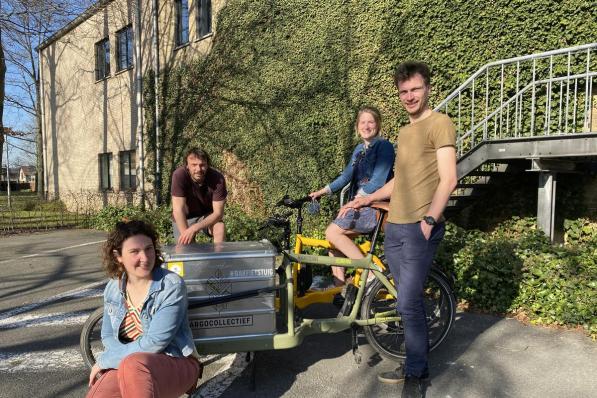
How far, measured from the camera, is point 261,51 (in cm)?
1066

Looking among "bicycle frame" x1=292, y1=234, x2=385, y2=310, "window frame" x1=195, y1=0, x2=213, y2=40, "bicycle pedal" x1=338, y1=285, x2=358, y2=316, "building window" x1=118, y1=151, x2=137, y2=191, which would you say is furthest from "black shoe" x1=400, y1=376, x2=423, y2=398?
"building window" x1=118, y1=151, x2=137, y2=191

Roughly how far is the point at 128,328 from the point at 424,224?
71.1 inches

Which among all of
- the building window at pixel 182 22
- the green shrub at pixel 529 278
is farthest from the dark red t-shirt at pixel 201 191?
the building window at pixel 182 22

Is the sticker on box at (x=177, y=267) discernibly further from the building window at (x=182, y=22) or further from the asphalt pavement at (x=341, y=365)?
the building window at (x=182, y=22)

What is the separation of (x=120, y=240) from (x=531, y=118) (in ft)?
20.2

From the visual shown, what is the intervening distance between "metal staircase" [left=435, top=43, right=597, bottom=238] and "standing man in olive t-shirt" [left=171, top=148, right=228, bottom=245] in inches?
140

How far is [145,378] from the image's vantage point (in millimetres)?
2203

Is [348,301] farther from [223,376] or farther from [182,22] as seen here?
[182,22]

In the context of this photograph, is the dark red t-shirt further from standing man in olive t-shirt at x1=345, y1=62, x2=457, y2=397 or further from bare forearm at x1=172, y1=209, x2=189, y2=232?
standing man in olive t-shirt at x1=345, y1=62, x2=457, y2=397

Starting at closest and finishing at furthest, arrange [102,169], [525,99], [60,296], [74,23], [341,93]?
[60,296] < [525,99] < [341,93] < [102,169] < [74,23]

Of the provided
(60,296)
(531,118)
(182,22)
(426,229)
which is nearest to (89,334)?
(426,229)

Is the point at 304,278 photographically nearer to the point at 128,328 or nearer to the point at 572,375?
the point at 128,328

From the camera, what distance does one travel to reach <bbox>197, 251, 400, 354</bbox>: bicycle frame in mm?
2951

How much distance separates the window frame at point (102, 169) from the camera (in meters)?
16.8
